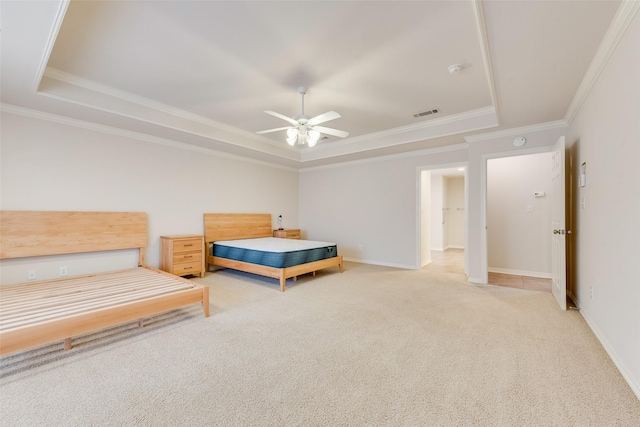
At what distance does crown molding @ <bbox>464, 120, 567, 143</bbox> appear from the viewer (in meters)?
3.75

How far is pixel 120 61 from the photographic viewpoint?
2.71 meters

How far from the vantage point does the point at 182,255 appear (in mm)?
4371

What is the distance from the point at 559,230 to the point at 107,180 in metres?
6.09

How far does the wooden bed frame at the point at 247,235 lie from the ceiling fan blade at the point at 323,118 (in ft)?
6.63

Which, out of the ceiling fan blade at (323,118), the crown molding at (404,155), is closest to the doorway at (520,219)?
the crown molding at (404,155)

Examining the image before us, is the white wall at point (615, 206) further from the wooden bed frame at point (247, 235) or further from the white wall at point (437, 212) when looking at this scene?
the white wall at point (437, 212)

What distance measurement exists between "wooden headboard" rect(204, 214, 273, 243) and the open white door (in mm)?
5083

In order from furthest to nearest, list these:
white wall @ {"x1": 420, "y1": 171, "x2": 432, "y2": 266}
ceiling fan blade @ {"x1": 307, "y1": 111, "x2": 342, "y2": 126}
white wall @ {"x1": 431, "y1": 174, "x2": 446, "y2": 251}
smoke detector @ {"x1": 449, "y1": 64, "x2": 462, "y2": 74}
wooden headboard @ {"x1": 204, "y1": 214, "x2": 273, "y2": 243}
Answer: white wall @ {"x1": 431, "y1": 174, "x2": 446, "y2": 251} < white wall @ {"x1": 420, "y1": 171, "x2": 432, "y2": 266} < wooden headboard @ {"x1": 204, "y1": 214, "x2": 273, "y2": 243} < ceiling fan blade @ {"x1": 307, "y1": 111, "x2": 342, "y2": 126} < smoke detector @ {"x1": 449, "y1": 64, "x2": 462, "y2": 74}

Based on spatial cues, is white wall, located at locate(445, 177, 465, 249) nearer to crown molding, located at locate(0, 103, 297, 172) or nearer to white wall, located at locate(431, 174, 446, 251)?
white wall, located at locate(431, 174, 446, 251)

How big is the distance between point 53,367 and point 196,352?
96 cm

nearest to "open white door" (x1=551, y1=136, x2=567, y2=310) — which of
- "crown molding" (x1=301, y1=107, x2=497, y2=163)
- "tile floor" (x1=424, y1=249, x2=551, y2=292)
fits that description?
"tile floor" (x1=424, y1=249, x2=551, y2=292)

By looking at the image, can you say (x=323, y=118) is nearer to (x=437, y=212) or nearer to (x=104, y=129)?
(x=104, y=129)

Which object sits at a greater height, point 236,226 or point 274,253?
point 236,226

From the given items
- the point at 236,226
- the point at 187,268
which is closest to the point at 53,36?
the point at 187,268
